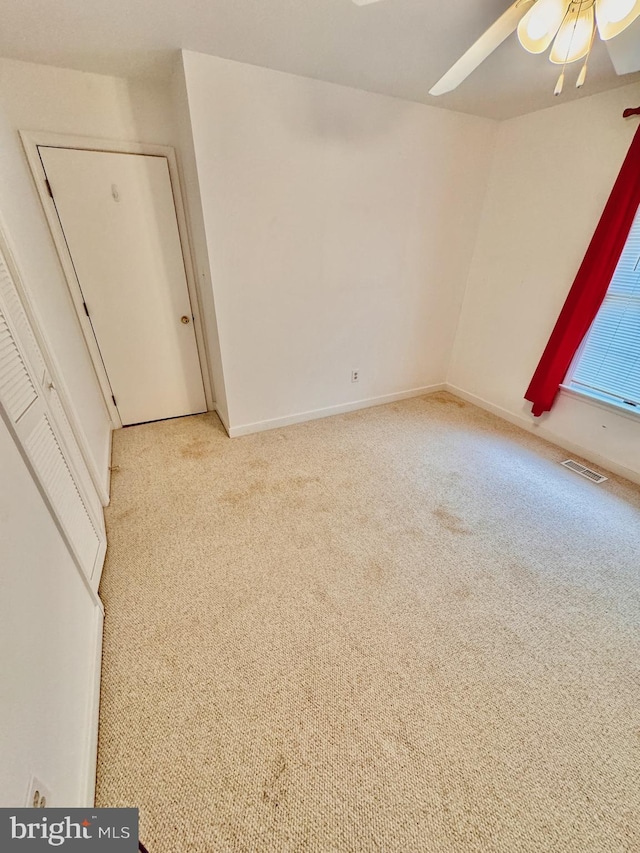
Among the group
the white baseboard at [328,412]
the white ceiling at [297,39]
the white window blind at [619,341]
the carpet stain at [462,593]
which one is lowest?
the carpet stain at [462,593]

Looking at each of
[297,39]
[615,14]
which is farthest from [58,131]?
[615,14]

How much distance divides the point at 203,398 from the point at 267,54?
2.33 m

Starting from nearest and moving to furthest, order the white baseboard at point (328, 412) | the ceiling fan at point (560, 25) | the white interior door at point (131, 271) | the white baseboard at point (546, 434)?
the ceiling fan at point (560, 25)
the white interior door at point (131, 271)
the white baseboard at point (546, 434)
the white baseboard at point (328, 412)

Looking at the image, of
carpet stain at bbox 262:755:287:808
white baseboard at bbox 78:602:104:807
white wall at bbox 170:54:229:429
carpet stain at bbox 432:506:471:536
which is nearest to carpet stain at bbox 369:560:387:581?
carpet stain at bbox 432:506:471:536

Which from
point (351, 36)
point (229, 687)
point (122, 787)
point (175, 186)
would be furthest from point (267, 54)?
point (122, 787)

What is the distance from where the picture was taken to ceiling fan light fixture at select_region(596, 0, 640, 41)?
1023 mm

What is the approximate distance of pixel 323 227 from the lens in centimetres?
242

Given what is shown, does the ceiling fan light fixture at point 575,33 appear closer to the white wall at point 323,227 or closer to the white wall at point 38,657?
the white wall at point 323,227

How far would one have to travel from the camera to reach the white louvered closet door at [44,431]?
1139 mm

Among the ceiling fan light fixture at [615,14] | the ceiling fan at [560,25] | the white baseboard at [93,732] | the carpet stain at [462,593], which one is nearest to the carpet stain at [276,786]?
the white baseboard at [93,732]

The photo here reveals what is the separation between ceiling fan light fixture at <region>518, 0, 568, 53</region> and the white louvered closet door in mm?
2143

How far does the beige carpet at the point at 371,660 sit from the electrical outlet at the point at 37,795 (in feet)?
0.94

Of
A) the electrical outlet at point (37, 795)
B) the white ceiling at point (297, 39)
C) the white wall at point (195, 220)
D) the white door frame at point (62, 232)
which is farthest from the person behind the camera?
the white door frame at point (62, 232)

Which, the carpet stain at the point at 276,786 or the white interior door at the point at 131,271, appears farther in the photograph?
the white interior door at the point at 131,271
